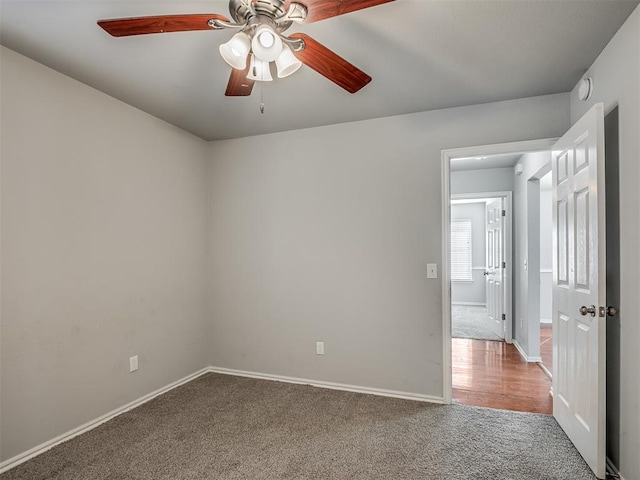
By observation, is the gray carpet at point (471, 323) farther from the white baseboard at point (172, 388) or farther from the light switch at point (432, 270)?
the light switch at point (432, 270)

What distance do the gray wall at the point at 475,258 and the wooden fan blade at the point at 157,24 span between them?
7669 millimetres

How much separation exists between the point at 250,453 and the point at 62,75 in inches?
107

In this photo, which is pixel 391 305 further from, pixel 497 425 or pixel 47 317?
pixel 47 317

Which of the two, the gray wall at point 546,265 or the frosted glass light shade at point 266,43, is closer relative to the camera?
the frosted glass light shade at point 266,43

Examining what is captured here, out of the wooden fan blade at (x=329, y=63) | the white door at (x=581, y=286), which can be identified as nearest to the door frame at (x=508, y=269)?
the white door at (x=581, y=286)

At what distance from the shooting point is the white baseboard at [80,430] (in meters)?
2.11

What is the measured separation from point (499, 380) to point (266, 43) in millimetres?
3533

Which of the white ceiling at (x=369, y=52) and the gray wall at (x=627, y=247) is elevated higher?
the white ceiling at (x=369, y=52)

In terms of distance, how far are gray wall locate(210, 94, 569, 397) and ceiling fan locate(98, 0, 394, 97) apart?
156cm

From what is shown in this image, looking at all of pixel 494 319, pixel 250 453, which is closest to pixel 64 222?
pixel 250 453

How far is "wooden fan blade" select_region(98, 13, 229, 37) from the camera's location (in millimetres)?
1378

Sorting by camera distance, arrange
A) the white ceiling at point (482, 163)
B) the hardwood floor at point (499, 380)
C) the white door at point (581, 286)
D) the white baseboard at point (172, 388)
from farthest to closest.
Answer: the white ceiling at point (482, 163) → the hardwood floor at point (499, 380) → the white baseboard at point (172, 388) → the white door at point (581, 286)

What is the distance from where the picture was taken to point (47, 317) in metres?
2.30

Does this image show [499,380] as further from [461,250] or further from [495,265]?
[461,250]
